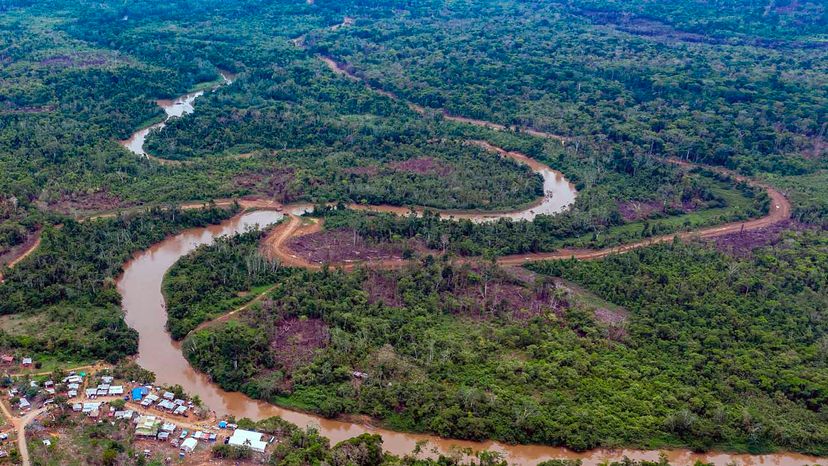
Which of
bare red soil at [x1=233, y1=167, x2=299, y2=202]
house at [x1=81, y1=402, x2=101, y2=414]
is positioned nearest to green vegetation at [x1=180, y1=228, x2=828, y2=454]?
house at [x1=81, y1=402, x2=101, y2=414]

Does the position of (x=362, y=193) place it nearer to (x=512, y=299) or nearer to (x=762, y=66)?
(x=512, y=299)

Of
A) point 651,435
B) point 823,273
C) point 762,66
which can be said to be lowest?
point 651,435

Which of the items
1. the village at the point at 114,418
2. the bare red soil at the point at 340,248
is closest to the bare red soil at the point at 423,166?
the bare red soil at the point at 340,248

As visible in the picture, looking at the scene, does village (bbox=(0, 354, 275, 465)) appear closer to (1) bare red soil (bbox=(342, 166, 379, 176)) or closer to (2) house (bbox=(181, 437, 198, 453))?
(2) house (bbox=(181, 437, 198, 453))

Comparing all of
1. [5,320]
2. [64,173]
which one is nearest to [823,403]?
[5,320]

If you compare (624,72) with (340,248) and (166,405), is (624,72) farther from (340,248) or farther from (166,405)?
(166,405)

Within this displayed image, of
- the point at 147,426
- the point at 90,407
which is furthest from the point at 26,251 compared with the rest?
the point at 147,426
